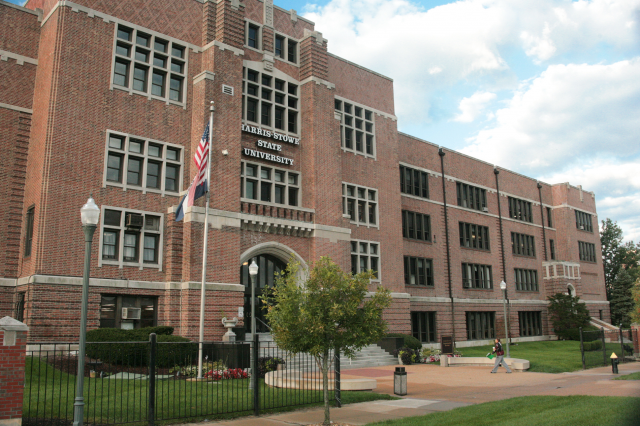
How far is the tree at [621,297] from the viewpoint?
70.2m

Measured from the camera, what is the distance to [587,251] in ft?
199

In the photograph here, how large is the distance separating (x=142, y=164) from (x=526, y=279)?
3951cm

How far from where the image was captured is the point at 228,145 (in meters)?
27.6

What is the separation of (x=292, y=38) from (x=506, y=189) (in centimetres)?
2837

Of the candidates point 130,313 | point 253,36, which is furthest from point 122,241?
point 253,36

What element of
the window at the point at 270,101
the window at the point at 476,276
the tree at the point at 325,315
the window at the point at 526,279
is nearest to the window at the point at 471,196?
the window at the point at 476,276

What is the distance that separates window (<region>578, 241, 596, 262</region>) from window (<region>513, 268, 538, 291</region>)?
30.5 ft

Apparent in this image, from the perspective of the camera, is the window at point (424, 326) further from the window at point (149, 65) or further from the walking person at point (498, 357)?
the window at point (149, 65)

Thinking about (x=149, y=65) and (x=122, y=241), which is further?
(x=149, y=65)

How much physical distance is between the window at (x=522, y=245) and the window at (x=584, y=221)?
9.12 metres

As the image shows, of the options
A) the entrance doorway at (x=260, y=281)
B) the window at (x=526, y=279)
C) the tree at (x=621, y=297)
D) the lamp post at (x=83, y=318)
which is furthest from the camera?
the tree at (x=621, y=297)

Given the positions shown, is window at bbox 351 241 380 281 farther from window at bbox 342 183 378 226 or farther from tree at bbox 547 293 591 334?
tree at bbox 547 293 591 334

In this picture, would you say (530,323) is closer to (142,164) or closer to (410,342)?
(410,342)

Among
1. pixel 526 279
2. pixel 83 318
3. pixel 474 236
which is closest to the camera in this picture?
pixel 83 318
